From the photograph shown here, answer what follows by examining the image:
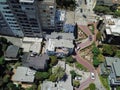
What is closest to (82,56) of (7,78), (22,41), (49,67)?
(49,67)

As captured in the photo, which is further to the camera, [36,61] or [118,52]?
[118,52]

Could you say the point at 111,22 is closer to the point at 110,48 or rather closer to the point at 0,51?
the point at 110,48

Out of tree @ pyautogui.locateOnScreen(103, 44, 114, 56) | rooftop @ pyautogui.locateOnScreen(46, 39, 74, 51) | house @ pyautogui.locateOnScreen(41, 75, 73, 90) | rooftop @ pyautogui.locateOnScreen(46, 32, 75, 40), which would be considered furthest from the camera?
rooftop @ pyautogui.locateOnScreen(46, 32, 75, 40)

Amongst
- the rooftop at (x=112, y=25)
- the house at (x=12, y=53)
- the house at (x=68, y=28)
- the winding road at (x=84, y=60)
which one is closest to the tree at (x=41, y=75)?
the house at (x=12, y=53)

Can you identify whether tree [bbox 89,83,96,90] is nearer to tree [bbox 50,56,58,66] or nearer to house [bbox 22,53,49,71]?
tree [bbox 50,56,58,66]

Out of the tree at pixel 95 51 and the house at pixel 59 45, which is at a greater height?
the house at pixel 59 45

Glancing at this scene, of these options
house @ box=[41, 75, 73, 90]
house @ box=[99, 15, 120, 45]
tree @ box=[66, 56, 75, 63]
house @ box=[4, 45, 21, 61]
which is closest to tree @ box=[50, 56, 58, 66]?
tree @ box=[66, 56, 75, 63]

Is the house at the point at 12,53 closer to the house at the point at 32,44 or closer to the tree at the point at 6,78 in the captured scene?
the house at the point at 32,44

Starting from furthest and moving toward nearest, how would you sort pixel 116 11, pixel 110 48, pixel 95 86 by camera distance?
1. pixel 116 11
2. pixel 110 48
3. pixel 95 86

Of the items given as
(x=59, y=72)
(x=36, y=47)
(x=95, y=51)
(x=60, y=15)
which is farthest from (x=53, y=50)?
(x=95, y=51)
